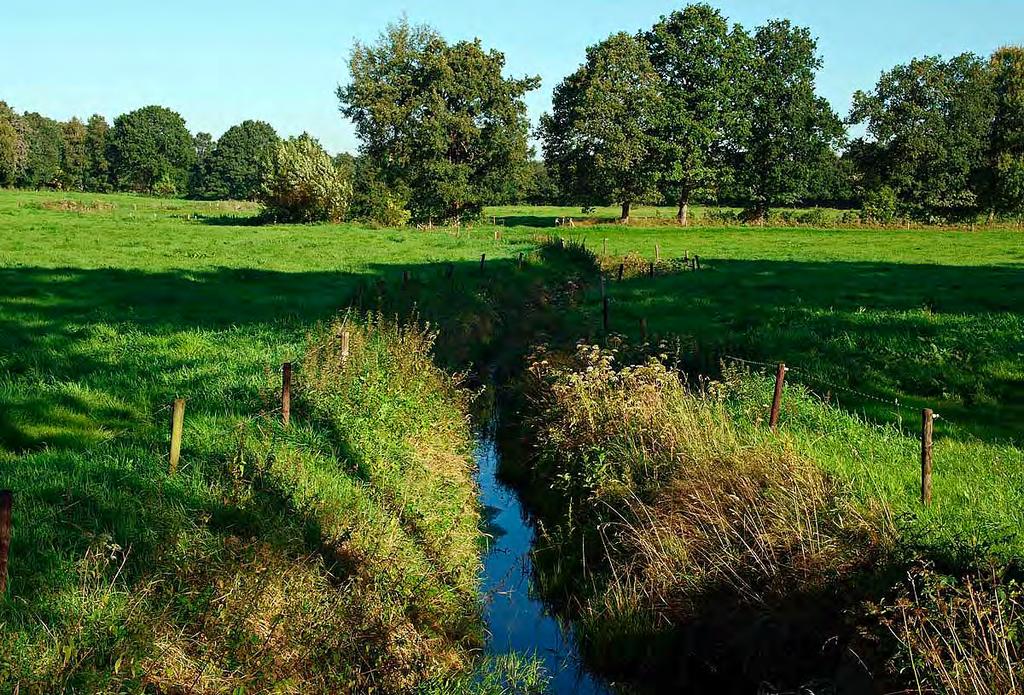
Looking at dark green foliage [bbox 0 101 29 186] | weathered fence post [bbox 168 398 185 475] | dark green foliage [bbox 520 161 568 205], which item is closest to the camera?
weathered fence post [bbox 168 398 185 475]

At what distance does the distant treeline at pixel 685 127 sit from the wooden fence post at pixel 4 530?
6253 cm

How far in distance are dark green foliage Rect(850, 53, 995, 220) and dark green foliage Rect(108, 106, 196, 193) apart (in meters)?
118

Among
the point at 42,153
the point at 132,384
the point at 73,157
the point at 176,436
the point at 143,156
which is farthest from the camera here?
the point at 143,156

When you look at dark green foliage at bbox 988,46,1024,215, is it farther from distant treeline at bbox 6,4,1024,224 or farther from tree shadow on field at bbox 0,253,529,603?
tree shadow on field at bbox 0,253,529,603

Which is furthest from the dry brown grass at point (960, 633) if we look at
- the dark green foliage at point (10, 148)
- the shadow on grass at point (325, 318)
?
the dark green foliage at point (10, 148)

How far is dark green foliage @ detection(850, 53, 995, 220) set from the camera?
256 feet

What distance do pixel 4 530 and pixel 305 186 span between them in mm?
61285

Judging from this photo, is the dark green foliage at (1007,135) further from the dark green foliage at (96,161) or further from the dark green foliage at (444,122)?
the dark green foliage at (96,161)

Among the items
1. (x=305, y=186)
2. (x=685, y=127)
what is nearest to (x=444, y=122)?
(x=305, y=186)

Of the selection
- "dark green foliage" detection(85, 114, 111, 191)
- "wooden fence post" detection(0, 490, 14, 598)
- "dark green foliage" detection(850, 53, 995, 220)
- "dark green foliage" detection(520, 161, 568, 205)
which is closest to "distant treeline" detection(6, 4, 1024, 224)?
"dark green foliage" detection(850, 53, 995, 220)

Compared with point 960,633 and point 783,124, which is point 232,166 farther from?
point 960,633

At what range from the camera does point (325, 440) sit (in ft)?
37.9

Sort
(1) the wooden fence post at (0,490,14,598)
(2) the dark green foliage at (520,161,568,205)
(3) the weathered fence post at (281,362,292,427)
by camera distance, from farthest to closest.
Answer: (2) the dark green foliage at (520,161,568,205) → (3) the weathered fence post at (281,362,292,427) → (1) the wooden fence post at (0,490,14,598)

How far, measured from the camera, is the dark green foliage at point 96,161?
479ft
